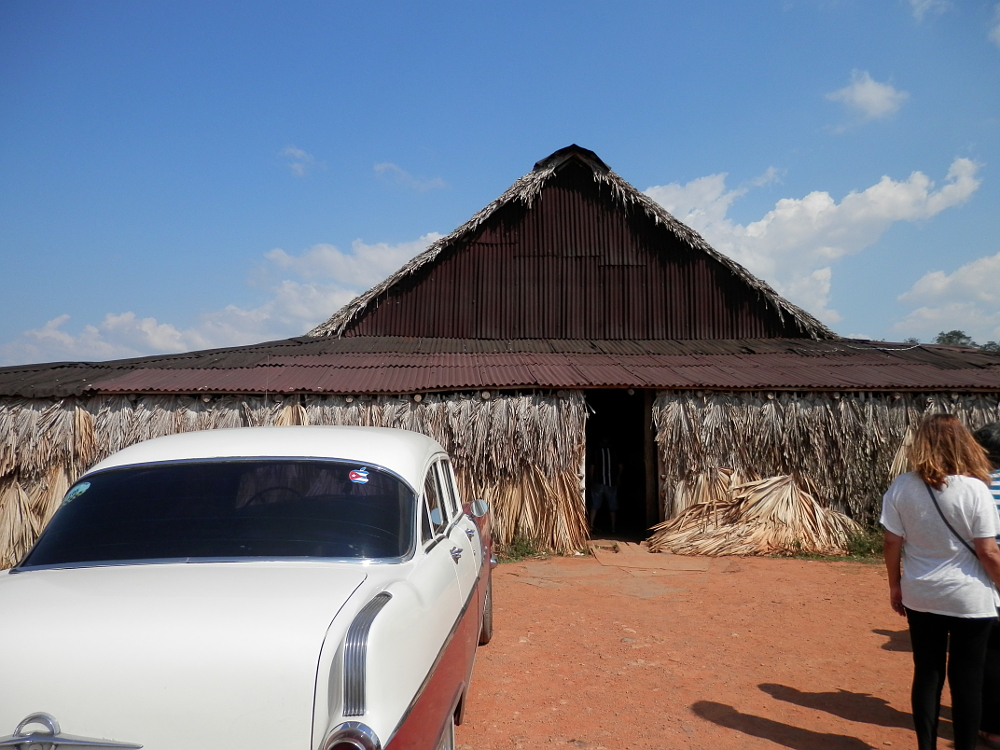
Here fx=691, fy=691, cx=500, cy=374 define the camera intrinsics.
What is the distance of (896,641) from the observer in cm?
582

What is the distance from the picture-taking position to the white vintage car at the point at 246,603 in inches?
80.1

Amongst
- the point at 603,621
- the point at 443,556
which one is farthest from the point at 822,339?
the point at 443,556

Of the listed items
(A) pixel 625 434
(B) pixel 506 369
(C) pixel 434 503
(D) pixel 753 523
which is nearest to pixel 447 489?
(C) pixel 434 503

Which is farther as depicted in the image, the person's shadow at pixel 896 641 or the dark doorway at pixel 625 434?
the dark doorway at pixel 625 434

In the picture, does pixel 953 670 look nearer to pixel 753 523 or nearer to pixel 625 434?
pixel 753 523

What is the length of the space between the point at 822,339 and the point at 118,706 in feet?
42.2

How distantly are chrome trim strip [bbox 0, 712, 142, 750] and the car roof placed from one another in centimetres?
150

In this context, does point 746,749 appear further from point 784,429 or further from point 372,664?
point 784,429

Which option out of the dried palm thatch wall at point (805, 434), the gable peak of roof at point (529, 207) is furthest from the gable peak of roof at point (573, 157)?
the dried palm thatch wall at point (805, 434)

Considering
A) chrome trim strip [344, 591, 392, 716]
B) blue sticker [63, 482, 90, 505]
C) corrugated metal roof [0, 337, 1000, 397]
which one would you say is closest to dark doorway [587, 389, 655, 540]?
corrugated metal roof [0, 337, 1000, 397]

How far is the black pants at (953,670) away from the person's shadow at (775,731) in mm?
716

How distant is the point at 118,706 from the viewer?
2.04 meters

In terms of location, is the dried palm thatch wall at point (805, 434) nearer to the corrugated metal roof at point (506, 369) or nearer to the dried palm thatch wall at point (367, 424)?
the corrugated metal roof at point (506, 369)

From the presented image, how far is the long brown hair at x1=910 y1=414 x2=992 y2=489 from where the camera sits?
10.6ft
